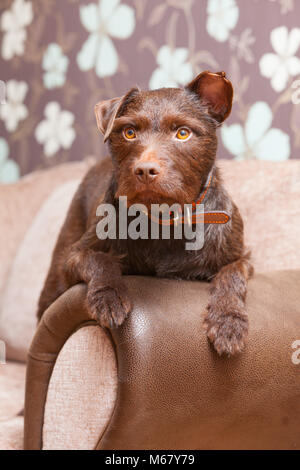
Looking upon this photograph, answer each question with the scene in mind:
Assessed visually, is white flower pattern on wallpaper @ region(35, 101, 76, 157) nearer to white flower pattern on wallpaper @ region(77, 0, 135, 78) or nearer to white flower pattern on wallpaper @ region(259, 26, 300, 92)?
white flower pattern on wallpaper @ region(77, 0, 135, 78)

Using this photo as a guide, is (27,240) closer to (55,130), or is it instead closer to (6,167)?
(55,130)

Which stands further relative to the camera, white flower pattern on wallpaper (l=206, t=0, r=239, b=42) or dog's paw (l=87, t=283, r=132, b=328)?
white flower pattern on wallpaper (l=206, t=0, r=239, b=42)

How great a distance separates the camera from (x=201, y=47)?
2.59 meters

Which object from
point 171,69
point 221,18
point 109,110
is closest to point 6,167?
point 171,69

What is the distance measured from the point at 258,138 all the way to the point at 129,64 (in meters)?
0.91

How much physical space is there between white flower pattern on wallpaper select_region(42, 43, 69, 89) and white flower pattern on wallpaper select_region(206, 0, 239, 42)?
40.2 inches

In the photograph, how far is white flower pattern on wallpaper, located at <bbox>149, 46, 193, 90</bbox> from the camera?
104 inches

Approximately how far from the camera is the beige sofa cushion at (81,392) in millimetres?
1266

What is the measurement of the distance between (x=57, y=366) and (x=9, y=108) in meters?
2.57

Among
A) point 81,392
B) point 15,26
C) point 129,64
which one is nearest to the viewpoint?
point 81,392

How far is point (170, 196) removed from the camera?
134 centimetres

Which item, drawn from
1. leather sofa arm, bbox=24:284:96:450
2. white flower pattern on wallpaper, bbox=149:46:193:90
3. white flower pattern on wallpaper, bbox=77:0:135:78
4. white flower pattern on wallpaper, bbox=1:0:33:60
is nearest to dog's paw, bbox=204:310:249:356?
leather sofa arm, bbox=24:284:96:450

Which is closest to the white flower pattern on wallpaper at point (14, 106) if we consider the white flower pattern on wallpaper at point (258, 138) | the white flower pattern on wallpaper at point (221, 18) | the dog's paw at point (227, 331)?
the white flower pattern on wallpaper at point (221, 18)
